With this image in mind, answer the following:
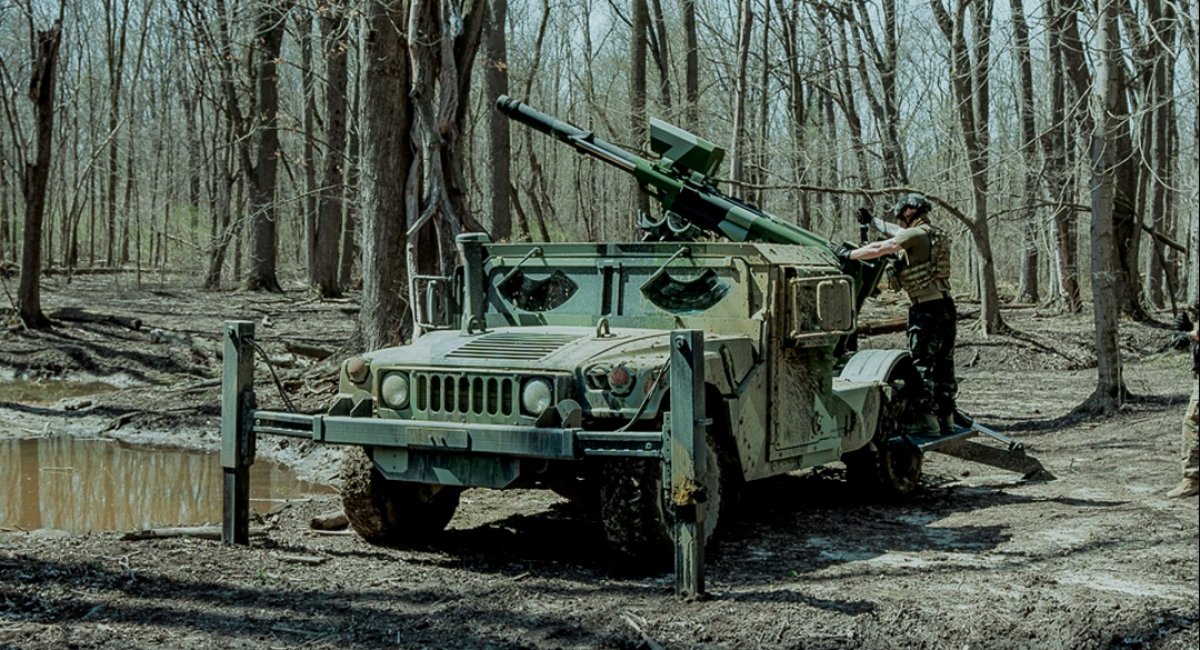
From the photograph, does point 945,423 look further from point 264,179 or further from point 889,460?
point 264,179

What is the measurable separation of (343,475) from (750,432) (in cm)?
221

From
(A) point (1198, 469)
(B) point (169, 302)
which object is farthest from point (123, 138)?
(A) point (1198, 469)

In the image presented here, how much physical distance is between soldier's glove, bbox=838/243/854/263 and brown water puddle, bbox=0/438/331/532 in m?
4.25

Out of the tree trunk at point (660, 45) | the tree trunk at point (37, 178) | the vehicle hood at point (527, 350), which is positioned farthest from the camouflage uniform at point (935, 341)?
the tree trunk at point (660, 45)

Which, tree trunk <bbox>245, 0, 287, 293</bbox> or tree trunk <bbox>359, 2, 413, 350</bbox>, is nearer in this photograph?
tree trunk <bbox>359, 2, 413, 350</bbox>

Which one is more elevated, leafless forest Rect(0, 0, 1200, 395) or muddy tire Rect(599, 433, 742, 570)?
leafless forest Rect(0, 0, 1200, 395)

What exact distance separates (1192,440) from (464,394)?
14.8ft

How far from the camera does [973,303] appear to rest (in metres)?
25.0

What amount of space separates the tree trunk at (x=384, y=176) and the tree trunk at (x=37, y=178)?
288 inches

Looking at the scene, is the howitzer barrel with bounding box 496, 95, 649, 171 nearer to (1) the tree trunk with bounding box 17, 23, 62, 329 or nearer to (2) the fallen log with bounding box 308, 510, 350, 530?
(2) the fallen log with bounding box 308, 510, 350, 530

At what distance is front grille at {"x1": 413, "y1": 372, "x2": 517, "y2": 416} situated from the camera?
20.5 ft

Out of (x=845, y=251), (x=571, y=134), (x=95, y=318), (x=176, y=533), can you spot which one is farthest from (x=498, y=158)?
(x=176, y=533)

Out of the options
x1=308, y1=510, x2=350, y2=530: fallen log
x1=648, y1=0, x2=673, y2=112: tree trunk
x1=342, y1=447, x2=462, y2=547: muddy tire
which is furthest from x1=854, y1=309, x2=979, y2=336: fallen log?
x1=648, y1=0, x2=673, y2=112: tree trunk

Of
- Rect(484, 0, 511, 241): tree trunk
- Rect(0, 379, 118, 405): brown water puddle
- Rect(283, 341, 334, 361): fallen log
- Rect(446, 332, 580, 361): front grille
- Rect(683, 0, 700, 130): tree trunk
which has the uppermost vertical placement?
Rect(683, 0, 700, 130): tree trunk
